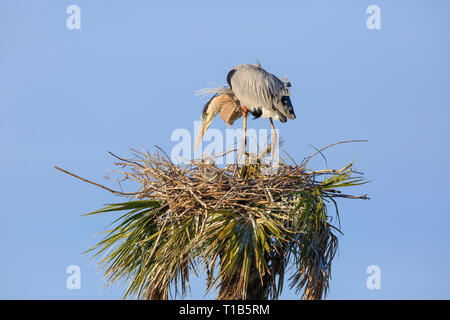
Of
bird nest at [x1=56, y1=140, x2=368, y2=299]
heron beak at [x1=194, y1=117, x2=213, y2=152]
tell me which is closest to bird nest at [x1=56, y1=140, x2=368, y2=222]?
bird nest at [x1=56, y1=140, x2=368, y2=299]

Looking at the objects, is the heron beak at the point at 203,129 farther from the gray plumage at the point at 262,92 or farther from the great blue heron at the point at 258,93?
the gray plumage at the point at 262,92

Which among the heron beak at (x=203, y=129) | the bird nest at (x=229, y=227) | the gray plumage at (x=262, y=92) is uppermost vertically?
the gray plumage at (x=262, y=92)

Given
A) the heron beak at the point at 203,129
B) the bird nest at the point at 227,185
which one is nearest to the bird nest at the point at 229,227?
the bird nest at the point at 227,185

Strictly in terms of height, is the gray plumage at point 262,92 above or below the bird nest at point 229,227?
above

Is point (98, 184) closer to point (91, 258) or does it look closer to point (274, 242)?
point (91, 258)

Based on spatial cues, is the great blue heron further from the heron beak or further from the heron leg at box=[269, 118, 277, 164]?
the heron beak

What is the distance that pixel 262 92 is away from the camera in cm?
1059

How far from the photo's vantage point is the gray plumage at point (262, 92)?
10477 millimetres

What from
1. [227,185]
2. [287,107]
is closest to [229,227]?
[227,185]
